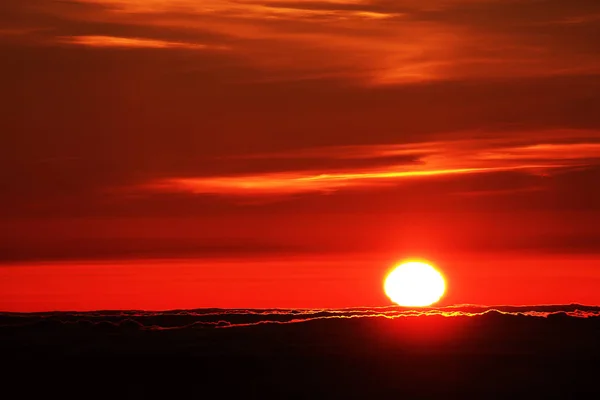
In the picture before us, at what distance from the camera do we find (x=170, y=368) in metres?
50.8

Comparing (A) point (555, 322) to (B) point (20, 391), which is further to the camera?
(A) point (555, 322)

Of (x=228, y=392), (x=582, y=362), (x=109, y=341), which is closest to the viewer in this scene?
(x=228, y=392)

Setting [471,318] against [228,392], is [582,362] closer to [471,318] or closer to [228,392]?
[471,318]

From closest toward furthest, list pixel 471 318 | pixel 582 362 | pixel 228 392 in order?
1. pixel 228 392
2. pixel 582 362
3. pixel 471 318

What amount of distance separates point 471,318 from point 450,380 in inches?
527

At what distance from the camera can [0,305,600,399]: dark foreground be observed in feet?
158

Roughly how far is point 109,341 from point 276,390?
1243cm

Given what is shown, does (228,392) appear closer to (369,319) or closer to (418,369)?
(418,369)

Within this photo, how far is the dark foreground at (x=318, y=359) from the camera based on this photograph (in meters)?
48.2

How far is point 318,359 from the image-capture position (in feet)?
172

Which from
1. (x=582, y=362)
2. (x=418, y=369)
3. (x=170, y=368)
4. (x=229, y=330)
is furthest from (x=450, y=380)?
(x=229, y=330)

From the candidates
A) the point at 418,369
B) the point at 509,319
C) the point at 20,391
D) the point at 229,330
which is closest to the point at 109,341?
the point at 229,330

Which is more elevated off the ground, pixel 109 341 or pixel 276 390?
pixel 109 341

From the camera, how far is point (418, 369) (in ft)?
167
